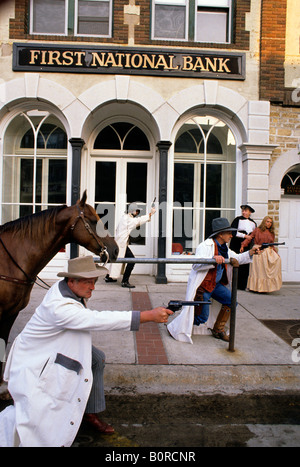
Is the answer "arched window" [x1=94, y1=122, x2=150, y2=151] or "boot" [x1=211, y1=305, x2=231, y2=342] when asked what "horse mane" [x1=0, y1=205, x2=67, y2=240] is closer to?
"boot" [x1=211, y1=305, x2=231, y2=342]

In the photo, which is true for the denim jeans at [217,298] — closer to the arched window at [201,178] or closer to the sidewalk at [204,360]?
→ the sidewalk at [204,360]

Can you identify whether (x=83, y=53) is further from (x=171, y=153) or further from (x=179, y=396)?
(x=179, y=396)

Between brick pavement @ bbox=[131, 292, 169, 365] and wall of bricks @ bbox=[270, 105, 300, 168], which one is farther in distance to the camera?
wall of bricks @ bbox=[270, 105, 300, 168]

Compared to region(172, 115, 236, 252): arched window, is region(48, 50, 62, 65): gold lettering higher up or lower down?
higher up

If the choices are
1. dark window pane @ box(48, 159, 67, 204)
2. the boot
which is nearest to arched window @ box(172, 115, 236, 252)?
dark window pane @ box(48, 159, 67, 204)

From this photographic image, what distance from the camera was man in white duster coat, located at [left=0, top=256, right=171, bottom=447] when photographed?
232cm

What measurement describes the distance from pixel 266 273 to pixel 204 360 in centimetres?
390

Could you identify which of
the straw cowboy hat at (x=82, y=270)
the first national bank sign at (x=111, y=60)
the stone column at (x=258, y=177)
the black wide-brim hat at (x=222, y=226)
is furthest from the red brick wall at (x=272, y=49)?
the straw cowboy hat at (x=82, y=270)

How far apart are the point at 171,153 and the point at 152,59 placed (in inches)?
85.9

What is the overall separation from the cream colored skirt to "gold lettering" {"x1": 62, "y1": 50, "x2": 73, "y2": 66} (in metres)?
6.12

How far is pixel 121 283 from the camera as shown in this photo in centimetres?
794

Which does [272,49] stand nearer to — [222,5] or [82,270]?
[222,5]

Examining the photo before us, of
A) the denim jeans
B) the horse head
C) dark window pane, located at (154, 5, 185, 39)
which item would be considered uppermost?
dark window pane, located at (154, 5, 185, 39)

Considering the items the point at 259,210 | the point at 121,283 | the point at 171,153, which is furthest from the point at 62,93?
the point at 259,210
